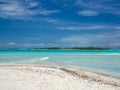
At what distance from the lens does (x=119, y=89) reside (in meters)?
9.52

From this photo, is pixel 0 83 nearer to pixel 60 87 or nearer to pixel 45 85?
pixel 45 85

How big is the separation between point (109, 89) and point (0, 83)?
512 cm

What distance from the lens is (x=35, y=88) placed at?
29.1 ft

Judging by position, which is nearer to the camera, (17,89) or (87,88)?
(17,89)

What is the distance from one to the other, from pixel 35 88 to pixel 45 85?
76 cm

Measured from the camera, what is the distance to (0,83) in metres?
9.71

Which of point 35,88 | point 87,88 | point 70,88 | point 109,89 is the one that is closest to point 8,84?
point 35,88

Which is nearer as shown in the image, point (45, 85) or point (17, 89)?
point (17, 89)

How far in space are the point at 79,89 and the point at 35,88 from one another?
192 centimetres

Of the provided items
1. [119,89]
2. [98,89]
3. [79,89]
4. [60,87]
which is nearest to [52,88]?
[60,87]

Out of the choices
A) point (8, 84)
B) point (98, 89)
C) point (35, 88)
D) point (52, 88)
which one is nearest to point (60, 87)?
point (52, 88)

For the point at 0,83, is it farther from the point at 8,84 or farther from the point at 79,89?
the point at 79,89

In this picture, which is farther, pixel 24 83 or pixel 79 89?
pixel 24 83

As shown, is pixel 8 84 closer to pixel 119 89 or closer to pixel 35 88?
pixel 35 88
